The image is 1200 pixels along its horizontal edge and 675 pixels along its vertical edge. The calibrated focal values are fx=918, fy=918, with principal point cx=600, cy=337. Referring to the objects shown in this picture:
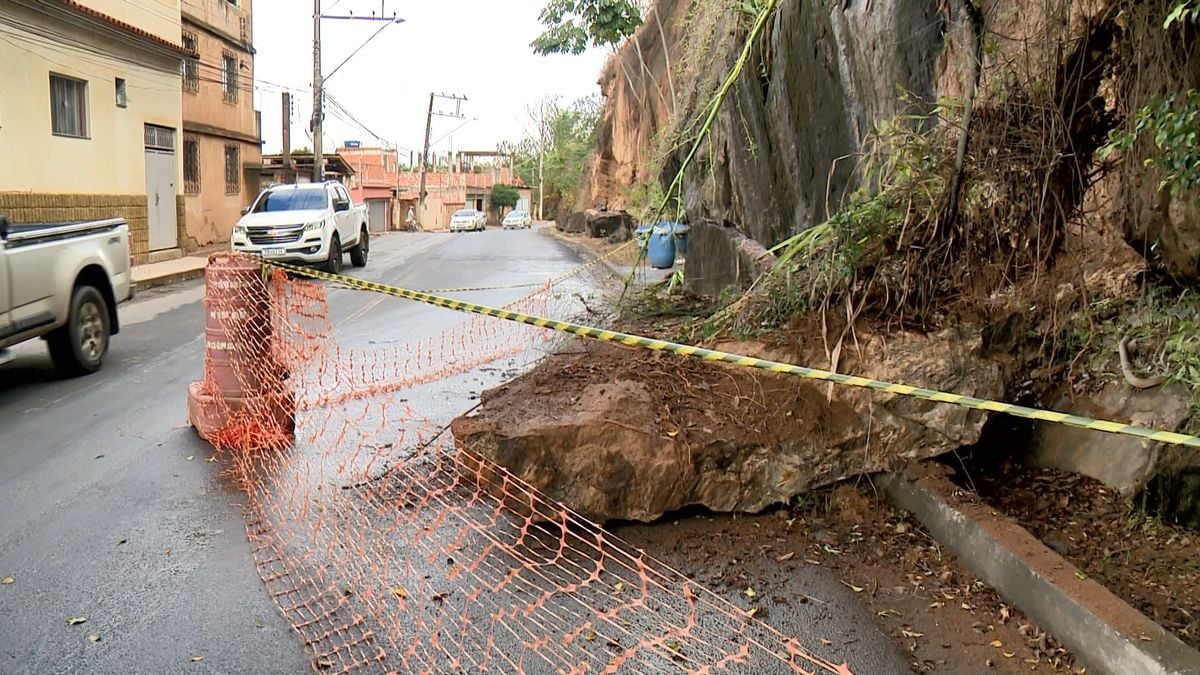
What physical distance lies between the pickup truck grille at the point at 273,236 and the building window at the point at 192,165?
27.9 ft

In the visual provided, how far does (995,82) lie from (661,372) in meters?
2.43

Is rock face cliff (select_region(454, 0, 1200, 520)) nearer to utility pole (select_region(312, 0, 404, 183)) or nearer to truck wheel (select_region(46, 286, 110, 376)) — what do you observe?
truck wheel (select_region(46, 286, 110, 376))

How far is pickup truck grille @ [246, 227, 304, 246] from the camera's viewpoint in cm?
1839

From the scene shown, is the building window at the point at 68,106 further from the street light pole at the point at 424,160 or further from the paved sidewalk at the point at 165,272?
the street light pole at the point at 424,160

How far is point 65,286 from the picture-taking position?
27.0 ft

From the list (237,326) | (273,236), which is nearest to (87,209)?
(273,236)

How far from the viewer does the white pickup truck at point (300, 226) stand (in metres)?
18.4

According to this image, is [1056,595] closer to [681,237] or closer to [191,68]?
[681,237]

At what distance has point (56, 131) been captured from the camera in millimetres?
17641

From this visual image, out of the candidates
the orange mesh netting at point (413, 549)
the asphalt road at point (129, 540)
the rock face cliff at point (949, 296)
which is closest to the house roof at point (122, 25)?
the asphalt road at point (129, 540)

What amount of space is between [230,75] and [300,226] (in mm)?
13791

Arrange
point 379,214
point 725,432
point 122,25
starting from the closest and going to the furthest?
point 725,432 → point 122,25 → point 379,214

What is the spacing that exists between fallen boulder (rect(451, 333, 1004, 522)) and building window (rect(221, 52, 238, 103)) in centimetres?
2733

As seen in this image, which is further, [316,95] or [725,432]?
[316,95]
